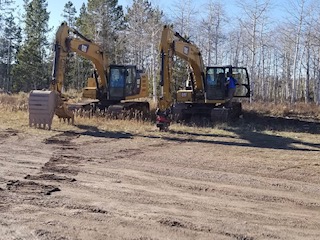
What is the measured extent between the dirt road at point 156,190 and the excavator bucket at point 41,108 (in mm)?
2699

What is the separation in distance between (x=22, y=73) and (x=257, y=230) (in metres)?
47.3

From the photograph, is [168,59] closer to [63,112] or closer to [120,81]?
[63,112]

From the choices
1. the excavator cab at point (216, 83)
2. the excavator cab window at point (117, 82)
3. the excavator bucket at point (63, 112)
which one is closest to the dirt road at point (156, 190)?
the excavator bucket at point (63, 112)

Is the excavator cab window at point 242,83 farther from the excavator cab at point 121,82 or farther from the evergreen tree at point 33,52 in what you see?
the evergreen tree at point 33,52

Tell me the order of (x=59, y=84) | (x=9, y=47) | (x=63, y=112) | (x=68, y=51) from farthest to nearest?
(x=9, y=47) < (x=68, y=51) < (x=63, y=112) < (x=59, y=84)

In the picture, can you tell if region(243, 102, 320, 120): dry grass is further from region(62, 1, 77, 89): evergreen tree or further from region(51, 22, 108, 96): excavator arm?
region(62, 1, 77, 89): evergreen tree

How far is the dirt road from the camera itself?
477cm

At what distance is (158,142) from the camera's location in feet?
40.1

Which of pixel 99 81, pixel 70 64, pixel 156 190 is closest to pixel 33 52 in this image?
pixel 70 64

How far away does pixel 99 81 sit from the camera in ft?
68.4

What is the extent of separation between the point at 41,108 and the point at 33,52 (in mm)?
35541

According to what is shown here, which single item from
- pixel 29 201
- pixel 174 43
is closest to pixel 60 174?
pixel 29 201

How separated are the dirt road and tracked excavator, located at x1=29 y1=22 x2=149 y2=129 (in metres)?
4.83

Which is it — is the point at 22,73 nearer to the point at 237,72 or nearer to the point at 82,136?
the point at 237,72
